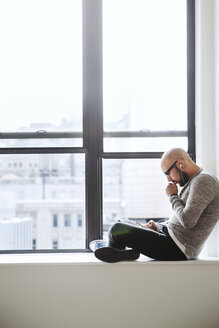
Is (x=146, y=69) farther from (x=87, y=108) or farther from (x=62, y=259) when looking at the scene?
(x=62, y=259)

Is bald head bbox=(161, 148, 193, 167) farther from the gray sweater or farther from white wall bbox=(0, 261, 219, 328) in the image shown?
white wall bbox=(0, 261, 219, 328)

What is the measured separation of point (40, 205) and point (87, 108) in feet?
2.75

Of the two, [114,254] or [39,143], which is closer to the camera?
[114,254]

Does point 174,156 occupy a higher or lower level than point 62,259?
higher

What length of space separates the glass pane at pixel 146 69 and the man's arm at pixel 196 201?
0.70 meters

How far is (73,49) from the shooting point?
9.91 feet

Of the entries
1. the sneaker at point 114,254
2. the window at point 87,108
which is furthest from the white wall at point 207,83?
the sneaker at point 114,254

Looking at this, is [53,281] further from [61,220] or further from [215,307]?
[215,307]

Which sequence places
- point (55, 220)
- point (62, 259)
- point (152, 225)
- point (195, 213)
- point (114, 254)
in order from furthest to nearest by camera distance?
point (55, 220) → point (152, 225) → point (62, 259) → point (114, 254) → point (195, 213)

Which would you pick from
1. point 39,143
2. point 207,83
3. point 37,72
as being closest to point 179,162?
point 207,83

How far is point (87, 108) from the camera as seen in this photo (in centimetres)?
301

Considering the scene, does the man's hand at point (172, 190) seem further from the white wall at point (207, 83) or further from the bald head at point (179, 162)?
the white wall at point (207, 83)

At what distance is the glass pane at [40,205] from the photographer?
2.99 metres

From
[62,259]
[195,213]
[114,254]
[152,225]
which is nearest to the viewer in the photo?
[195,213]
